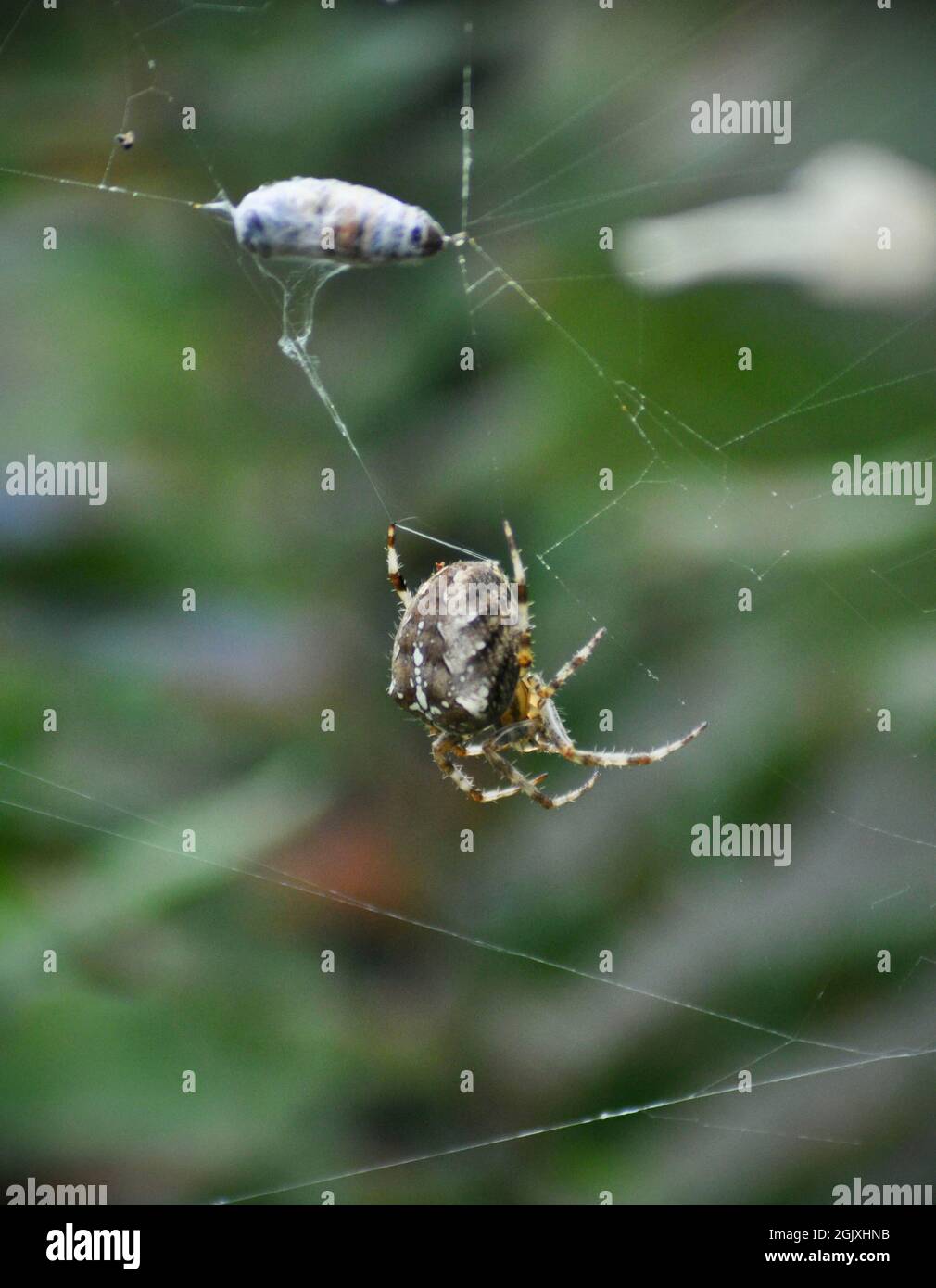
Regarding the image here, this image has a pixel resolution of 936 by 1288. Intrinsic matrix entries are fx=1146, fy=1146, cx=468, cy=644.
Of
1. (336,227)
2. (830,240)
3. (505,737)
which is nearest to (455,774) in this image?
(505,737)

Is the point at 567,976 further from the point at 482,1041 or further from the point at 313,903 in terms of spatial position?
the point at 313,903

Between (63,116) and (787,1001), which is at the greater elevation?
(63,116)

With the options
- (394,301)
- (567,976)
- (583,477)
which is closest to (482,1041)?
(567,976)

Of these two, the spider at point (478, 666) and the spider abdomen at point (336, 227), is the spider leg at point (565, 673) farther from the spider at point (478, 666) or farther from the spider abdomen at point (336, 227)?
the spider abdomen at point (336, 227)

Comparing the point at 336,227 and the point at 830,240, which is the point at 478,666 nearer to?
the point at 336,227

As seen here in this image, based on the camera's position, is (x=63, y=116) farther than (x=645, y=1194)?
Yes

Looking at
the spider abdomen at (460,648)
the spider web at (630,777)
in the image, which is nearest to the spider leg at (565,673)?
the spider abdomen at (460,648)

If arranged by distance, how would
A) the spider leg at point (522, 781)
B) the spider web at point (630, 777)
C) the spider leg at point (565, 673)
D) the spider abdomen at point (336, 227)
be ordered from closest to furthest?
1. the spider abdomen at point (336, 227)
2. the spider leg at point (565, 673)
3. the spider leg at point (522, 781)
4. the spider web at point (630, 777)
